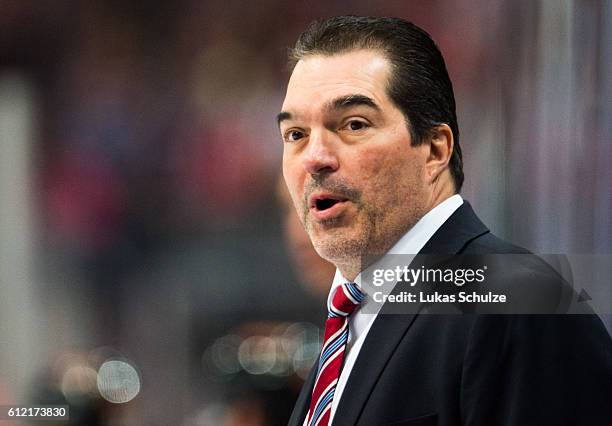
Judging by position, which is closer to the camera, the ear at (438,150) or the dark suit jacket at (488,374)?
the dark suit jacket at (488,374)

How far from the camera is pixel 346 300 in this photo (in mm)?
1323

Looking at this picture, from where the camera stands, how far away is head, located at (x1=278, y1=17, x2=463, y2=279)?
1307mm

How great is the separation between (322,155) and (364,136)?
71 millimetres

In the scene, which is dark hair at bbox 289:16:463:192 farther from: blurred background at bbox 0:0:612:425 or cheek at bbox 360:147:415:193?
blurred background at bbox 0:0:612:425

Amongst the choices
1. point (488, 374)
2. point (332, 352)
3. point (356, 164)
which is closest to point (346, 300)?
point (332, 352)

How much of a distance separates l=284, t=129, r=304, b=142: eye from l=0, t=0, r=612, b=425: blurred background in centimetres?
74

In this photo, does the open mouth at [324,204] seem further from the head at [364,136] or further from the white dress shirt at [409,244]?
the white dress shirt at [409,244]

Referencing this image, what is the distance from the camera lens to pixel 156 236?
2.31m

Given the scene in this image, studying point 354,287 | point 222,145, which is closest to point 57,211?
point 222,145

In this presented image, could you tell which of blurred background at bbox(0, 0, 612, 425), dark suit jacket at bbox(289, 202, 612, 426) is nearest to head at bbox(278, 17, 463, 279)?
dark suit jacket at bbox(289, 202, 612, 426)

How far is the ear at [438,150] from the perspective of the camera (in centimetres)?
136

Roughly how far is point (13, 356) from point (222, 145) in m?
0.80

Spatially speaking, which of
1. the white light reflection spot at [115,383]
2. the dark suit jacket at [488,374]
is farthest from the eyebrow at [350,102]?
the white light reflection spot at [115,383]

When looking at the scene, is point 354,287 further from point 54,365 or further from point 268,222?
point 54,365
